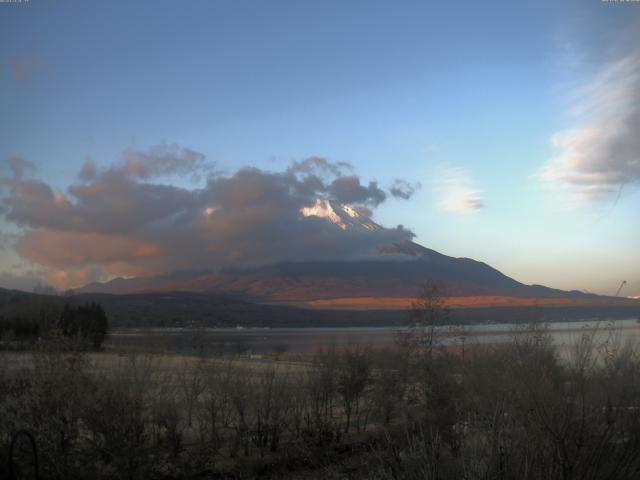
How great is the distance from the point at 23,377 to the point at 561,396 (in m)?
12.3

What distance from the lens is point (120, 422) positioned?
42.9 ft

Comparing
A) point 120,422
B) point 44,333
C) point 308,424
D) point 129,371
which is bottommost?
point 308,424

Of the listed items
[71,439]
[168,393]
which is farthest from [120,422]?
[168,393]

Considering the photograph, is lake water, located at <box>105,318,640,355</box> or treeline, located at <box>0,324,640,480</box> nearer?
treeline, located at <box>0,324,640,480</box>

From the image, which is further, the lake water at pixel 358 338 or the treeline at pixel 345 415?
the lake water at pixel 358 338

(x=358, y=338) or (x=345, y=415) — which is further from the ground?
(x=358, y=338)

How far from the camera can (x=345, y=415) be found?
23.1 meters

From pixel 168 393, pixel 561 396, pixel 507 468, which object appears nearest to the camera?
pixel 507 468

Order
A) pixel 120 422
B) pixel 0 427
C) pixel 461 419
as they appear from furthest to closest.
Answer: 1. pixel 461 419
2. pixel 120 422
3. pixel 0 427

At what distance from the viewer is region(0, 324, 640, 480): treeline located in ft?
21.4

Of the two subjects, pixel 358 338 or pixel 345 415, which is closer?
pixel 345 415

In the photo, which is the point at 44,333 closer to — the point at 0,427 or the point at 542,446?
the point at 0,427

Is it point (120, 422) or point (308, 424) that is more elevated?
point (120, 422)

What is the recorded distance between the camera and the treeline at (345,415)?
21.4 feet
